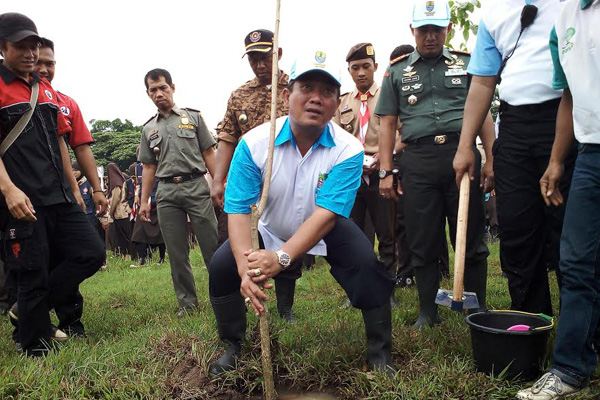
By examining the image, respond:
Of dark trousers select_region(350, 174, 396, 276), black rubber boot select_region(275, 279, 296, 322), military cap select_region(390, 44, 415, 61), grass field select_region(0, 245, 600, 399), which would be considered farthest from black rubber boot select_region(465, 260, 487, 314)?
military cap select_region(390, 44, 415, 61)

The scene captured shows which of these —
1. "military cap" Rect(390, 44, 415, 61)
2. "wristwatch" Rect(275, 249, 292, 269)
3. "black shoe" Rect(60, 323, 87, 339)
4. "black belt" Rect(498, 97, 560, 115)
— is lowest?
"black shoe" Rect(60, 323, 87, 339)

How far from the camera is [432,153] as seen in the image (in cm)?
390

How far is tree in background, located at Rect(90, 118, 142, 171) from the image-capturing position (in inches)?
2072

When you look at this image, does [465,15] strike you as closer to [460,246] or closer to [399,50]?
[399,50]

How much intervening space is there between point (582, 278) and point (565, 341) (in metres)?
0.30

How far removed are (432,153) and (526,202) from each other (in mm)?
901

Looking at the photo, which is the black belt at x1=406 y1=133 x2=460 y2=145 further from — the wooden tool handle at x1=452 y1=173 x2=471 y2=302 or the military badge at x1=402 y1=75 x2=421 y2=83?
the wooden tool handle at x1=452 y1=173 x2=471 y2=302

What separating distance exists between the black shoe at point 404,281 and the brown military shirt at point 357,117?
4.33ft

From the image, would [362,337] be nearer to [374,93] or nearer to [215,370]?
[215,370]

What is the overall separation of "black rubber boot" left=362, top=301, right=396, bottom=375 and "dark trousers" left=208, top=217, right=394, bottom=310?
45 mm

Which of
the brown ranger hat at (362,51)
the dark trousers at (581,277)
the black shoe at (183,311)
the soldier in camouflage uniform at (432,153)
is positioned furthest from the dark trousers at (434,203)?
the black shoe at (183,311)

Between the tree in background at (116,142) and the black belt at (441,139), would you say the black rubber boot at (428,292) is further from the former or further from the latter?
the tree in background at (116,142)

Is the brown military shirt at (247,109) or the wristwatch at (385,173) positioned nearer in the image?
the wristwatch at (385,173)

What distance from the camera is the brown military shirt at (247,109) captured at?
193 inches
